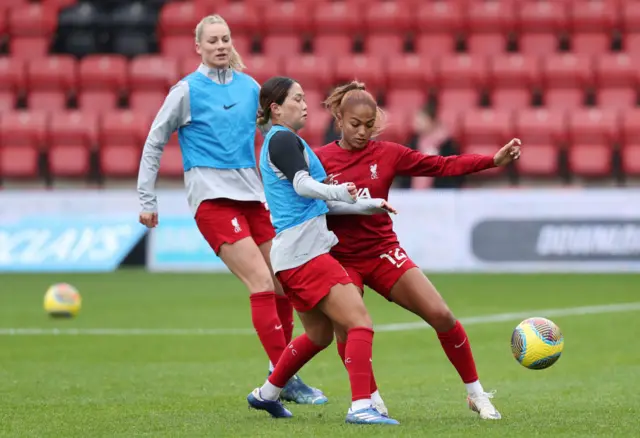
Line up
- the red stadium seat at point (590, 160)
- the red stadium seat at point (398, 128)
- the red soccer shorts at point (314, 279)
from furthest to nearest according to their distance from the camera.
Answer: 1. the red stadium seat at point (398, 128)
2. the red stadium seat at point (590, 160)
3. the red soccer shorts at point (314, 279)

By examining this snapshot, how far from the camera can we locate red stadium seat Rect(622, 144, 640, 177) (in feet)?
57.7

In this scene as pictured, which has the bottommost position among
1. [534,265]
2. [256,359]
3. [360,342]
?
[534,265]

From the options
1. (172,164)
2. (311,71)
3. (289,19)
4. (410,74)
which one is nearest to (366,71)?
(410,74)

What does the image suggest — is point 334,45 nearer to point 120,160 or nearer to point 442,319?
point 120,160

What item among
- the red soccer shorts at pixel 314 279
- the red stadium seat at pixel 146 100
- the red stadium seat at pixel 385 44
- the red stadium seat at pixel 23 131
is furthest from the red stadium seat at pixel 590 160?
the red soccer shorts at pixel 314 279

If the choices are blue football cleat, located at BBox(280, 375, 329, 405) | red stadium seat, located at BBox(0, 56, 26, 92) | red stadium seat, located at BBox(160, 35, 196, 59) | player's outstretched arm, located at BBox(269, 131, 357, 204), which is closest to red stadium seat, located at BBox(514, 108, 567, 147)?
red stadium seat, located at BBox(160, 35, 196, 59)

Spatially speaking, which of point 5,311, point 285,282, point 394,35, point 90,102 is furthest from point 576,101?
point 285,282

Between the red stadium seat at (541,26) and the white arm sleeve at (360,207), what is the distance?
Answer: 14.4m

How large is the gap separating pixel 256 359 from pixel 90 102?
38.5 feet

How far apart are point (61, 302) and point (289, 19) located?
9.95 metres

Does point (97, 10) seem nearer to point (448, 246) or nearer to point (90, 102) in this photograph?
point (90, 102)

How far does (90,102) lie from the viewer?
65.8ft

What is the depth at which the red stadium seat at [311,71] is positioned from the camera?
19.4 m

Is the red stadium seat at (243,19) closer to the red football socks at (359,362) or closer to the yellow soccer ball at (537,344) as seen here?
the yellow soccer ball at (537,344)
